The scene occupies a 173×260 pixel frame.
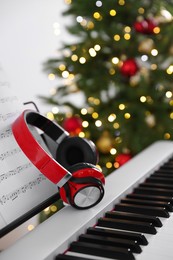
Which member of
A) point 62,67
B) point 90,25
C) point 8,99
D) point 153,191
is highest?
point 90,25

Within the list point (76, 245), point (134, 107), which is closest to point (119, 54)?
point (134, 107)

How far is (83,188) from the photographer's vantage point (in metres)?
1.00

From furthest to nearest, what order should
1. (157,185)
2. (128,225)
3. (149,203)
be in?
(157,185) → (149,203) → (128,225)

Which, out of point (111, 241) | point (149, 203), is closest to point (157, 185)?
point (149, 203)

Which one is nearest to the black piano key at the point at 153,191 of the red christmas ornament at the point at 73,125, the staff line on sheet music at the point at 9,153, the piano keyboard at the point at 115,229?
the piano keyboard at the point at 115,229

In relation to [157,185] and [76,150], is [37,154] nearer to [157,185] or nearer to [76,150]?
[76,150]

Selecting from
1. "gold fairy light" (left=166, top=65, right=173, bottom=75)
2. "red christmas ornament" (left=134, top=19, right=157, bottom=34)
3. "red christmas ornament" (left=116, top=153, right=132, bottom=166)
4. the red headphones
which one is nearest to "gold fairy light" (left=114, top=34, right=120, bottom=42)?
"red christmas ornament" (left=134, top=19, right=157, bottom=34)

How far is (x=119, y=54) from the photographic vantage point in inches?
101

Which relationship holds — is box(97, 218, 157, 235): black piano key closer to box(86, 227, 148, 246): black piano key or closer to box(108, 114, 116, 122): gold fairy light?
box(86, 227, 148, 246): black piano key

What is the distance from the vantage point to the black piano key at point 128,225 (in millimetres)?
959

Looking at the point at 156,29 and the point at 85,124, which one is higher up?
the point at 156,29

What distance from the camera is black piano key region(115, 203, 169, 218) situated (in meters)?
1.05

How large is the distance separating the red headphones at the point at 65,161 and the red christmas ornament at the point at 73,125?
1.34m

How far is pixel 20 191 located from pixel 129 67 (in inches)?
61.6
